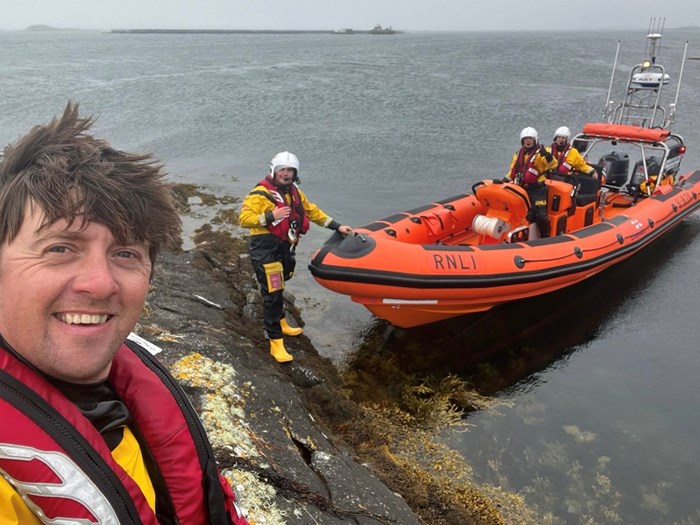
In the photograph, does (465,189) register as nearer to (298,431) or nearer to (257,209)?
(257,209)

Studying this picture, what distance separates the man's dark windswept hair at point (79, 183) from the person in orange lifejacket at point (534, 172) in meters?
5.42

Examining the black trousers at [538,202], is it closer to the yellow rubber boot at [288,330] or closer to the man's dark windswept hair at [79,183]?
the yellow rubber boot at [288,330]

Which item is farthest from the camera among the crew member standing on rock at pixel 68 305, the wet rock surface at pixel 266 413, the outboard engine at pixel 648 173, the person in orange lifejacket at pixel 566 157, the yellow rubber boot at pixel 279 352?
the outboard engine at pixel 648 173

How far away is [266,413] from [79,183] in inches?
88.6

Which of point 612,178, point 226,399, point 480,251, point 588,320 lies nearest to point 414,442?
point 226,399

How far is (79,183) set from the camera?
36.2 inches

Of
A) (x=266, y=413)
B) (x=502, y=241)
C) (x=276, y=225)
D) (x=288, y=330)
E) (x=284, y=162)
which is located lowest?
(x=288, y=330)

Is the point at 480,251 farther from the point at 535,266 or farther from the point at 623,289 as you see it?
the point at 623,289

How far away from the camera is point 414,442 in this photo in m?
3.91

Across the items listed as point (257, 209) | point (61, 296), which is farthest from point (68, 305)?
point (257, 209)

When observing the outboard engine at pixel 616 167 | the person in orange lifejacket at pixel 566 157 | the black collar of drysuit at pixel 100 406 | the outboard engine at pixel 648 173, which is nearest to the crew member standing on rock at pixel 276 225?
the black collar of drysuit at pixel 100 406

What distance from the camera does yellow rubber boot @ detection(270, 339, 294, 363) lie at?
4301mm

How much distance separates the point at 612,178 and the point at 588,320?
316 centimetres

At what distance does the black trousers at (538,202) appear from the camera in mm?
6090
